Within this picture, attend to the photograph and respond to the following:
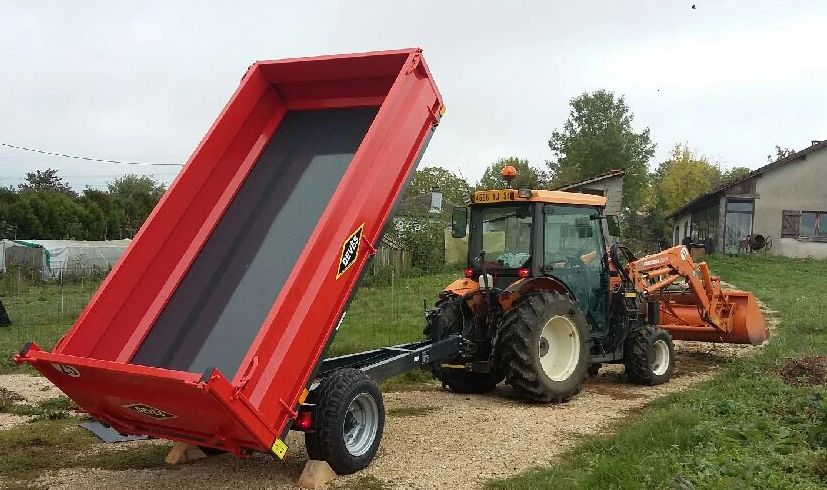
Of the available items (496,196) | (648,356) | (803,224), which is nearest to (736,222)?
(803,224)

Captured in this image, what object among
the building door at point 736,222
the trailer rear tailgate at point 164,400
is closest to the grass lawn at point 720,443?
the trailer rear tailgate at point 164,400

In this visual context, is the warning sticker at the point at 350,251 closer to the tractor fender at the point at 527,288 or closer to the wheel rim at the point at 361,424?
→ the wheel rim at the point at 361,424

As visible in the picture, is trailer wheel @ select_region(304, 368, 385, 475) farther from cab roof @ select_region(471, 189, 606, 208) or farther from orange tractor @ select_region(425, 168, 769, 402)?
cab roof @ select_region(471, 189, 606, 208)

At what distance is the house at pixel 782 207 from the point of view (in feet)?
95.6

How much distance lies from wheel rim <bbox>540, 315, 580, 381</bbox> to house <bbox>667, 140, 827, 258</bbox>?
2374 cm

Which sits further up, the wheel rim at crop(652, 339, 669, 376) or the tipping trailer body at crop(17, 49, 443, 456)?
the tipping trailer body at crop(17, 49, 443, 456)

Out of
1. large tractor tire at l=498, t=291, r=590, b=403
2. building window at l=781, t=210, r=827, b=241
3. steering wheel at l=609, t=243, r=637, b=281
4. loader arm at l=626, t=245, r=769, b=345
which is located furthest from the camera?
building window at l=781, t=210, r=827, b=241

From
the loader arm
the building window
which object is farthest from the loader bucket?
the building window

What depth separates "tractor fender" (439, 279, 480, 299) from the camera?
27.7 feet

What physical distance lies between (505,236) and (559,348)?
1.32 m

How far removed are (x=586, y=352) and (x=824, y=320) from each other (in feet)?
23.0

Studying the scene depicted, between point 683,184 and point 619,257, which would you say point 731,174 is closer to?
point 683,184

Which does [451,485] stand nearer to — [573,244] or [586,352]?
[586,352]

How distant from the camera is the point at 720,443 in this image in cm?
531
